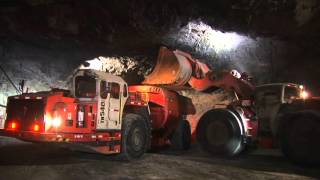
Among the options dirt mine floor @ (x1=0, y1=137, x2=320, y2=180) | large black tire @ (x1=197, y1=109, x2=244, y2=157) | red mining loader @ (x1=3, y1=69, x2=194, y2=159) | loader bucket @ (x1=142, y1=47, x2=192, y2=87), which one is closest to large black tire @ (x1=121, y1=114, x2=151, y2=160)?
red mining loader @ (x1=3, y1=69, x2=194, y2=159)

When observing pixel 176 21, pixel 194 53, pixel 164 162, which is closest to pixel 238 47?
pixel 194 53

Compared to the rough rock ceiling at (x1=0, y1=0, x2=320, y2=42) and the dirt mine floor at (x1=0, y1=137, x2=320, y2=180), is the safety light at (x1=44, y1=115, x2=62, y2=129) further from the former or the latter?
the rough rock ceiling at (x1=0, y1=0, x2=320, y2=42)

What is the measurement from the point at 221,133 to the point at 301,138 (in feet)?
8.10

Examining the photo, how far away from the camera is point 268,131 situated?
11.3m

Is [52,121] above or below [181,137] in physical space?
above

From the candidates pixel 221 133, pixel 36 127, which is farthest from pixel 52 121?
pixel 221 133

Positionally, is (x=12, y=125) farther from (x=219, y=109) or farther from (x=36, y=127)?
(x=219, y=109)

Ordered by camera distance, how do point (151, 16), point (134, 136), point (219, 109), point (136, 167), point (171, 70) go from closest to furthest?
1. point (136, 167)
2. point (134, 136)
3. point (219, 109)
4. point (171, 70)
5. point (151, 16)

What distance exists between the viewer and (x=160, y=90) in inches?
496

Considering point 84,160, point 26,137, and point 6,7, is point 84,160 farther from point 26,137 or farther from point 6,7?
point 6,7

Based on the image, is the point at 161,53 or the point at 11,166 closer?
the point at 11,166

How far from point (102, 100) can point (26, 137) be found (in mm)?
2029

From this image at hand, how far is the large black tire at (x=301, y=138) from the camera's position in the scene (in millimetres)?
9766

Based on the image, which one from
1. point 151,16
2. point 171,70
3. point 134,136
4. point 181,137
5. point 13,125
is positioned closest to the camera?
point 13,125
